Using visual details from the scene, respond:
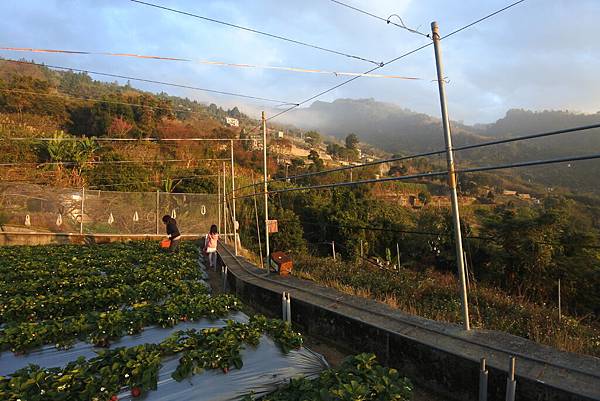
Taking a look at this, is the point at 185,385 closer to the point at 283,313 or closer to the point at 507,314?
the point at 283,313

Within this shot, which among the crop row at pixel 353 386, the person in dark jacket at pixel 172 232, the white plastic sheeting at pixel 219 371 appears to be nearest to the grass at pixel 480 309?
the crop row at pixel 353 386

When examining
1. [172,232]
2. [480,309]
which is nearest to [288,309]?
[480,309]

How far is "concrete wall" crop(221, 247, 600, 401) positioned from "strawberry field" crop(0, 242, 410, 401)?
3.21 feet

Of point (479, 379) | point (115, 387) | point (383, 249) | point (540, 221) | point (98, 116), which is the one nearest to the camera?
point (115, 387)

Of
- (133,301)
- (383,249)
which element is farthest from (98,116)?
(133,301)

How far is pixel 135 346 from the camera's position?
4.32 metres

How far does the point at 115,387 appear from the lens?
3.45 meters

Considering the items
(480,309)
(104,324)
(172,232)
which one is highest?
(172,232)

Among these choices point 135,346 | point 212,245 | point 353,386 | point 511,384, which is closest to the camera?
point 353,386

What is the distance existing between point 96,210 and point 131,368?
19.4m

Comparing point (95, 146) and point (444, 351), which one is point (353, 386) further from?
point (95, 146)

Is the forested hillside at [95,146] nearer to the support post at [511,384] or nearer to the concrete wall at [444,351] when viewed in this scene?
the concrete wall at [444,351]

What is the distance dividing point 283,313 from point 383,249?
24.1m

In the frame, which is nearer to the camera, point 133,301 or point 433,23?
point 433,23
